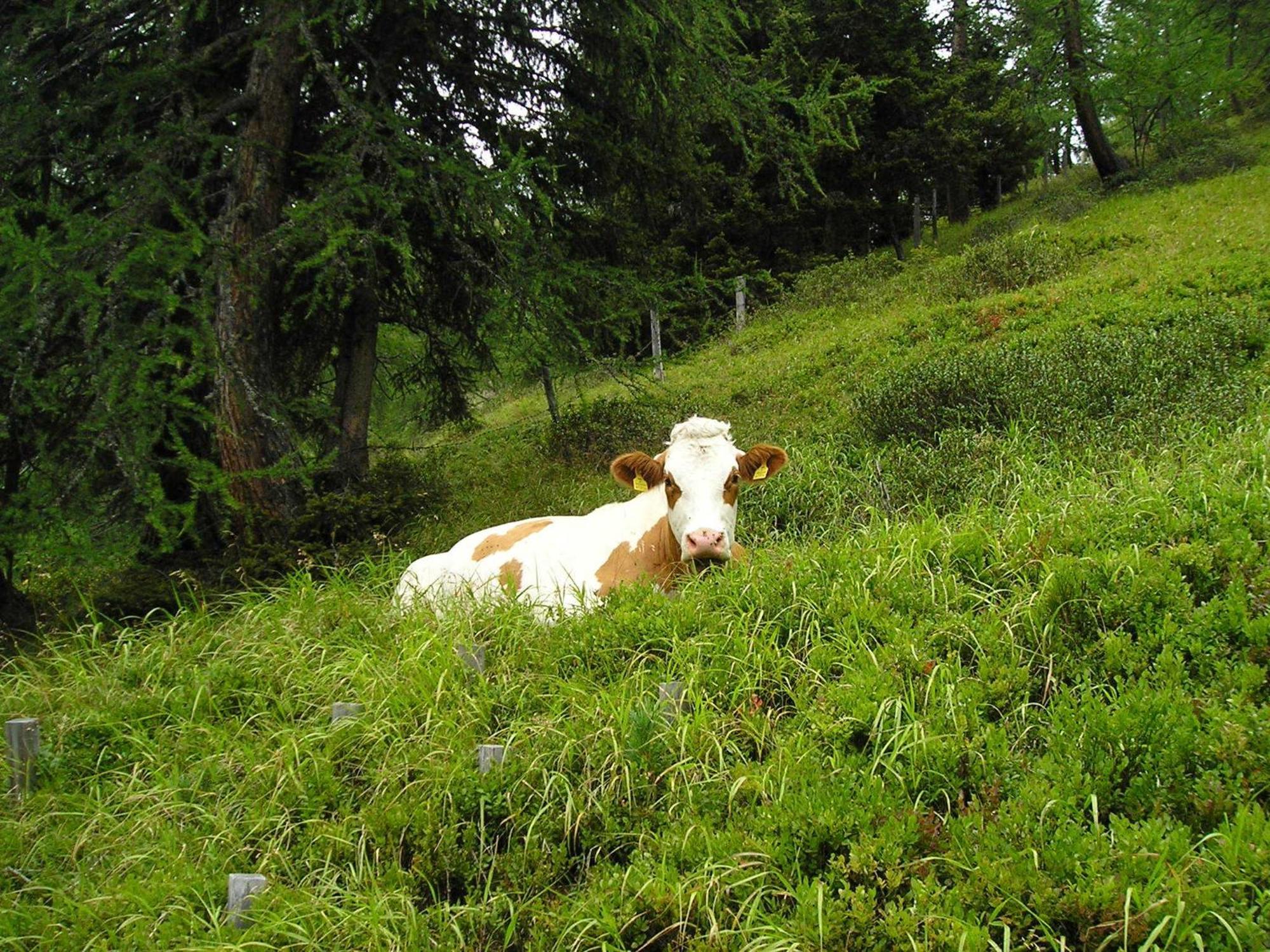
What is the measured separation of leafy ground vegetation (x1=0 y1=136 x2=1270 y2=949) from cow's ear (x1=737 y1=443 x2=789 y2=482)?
0.64 meters

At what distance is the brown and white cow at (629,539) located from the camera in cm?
514

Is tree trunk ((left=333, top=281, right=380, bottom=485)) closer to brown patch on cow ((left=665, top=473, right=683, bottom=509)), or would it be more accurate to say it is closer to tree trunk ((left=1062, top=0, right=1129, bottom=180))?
brown patch on cow ((left=665, top=473, right=683, bottom=509))

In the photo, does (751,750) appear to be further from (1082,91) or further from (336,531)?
(1082,91)

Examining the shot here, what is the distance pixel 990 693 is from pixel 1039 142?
25.4 metres

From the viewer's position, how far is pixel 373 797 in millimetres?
3238

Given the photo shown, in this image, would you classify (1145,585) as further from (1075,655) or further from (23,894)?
(23,894)

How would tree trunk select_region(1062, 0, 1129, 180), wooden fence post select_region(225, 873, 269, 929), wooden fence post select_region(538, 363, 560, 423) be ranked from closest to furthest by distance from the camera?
wooden fence post select_region(225, 873, 269, 929) < wooden fence post select_region(538, 363, 560, 423) < tree trunk select_region(1062, 0, 1129, 180)

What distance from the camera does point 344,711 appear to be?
3766mm

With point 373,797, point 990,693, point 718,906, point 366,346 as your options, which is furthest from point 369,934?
point 366,346

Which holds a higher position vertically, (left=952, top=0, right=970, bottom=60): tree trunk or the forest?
(left=952, top=0, right=970, bottom=60): tree trunk

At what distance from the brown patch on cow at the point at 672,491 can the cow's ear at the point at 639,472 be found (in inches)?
9.1

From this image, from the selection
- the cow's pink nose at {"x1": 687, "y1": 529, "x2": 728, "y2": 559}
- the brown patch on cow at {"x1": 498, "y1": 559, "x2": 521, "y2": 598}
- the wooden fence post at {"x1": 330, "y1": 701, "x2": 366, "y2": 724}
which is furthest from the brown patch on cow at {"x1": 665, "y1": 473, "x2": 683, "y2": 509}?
the wooden fence post at {"x1": 330, "y1": 701, "x2": 366, "y2": 724}

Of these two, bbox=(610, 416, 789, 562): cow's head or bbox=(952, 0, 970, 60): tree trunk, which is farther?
bbox=(952, 0, 970, 60): tree trunk

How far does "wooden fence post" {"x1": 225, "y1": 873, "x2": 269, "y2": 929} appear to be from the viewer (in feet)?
8.80
